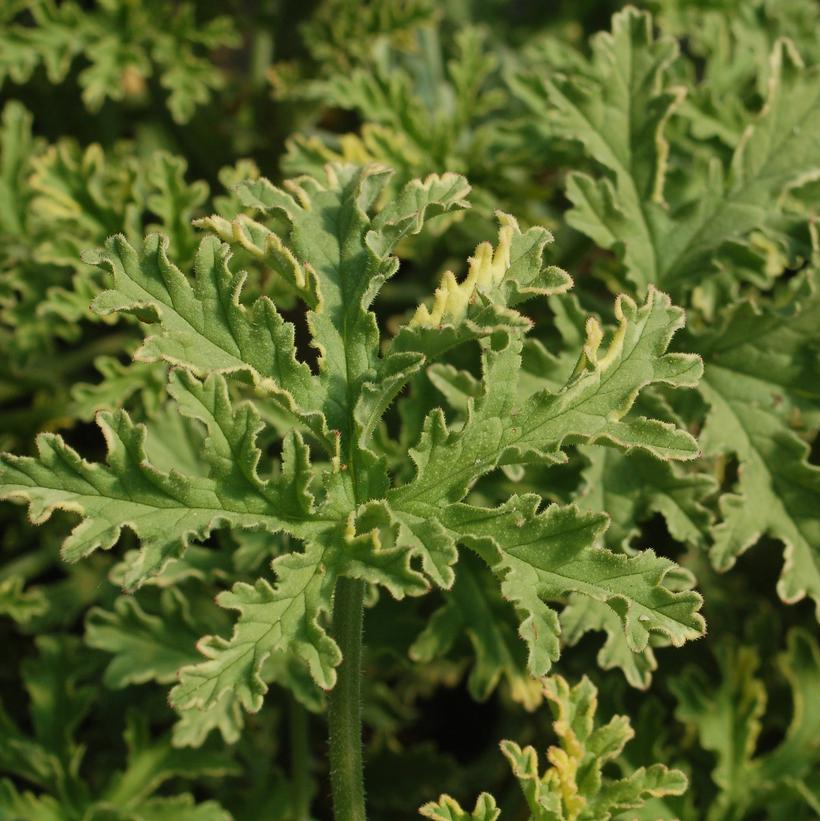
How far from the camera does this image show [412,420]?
2363 millimetres

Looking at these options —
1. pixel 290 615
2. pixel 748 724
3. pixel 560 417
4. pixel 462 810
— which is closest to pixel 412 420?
pixel 560 417

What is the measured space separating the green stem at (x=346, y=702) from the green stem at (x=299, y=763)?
2.35 ft

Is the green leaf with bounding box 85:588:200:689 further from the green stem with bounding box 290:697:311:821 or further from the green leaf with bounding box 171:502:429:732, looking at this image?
the green leaf with bounding box 171:502:429:732

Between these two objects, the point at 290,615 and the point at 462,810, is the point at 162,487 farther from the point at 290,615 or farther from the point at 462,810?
the point at 462,810

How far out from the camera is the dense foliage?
5.90 ft

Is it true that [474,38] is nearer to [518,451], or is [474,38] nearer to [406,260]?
[406,260]

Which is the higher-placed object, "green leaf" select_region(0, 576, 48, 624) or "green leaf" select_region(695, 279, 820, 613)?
"green leaf" select_region(695, 279, 820, 613)

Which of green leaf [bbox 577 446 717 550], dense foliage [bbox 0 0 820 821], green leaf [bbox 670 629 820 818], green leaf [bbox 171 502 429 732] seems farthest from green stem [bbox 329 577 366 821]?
green leaf [bbox 670 629 820 818]

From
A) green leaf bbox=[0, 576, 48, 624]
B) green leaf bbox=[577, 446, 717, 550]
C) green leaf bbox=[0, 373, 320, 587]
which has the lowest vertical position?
green leaf bbox=[0, 576, 48, 624]

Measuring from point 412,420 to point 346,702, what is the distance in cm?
65

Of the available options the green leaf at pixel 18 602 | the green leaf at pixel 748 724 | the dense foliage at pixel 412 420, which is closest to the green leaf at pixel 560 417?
the dense foliage at pixel 412 420

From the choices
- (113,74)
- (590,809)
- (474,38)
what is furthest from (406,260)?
(590,809)

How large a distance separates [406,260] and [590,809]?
1.90 m

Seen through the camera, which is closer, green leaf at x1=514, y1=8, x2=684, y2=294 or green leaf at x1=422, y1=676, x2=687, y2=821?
green leaf at x1=422, y1=676, x2=687, y2=821
